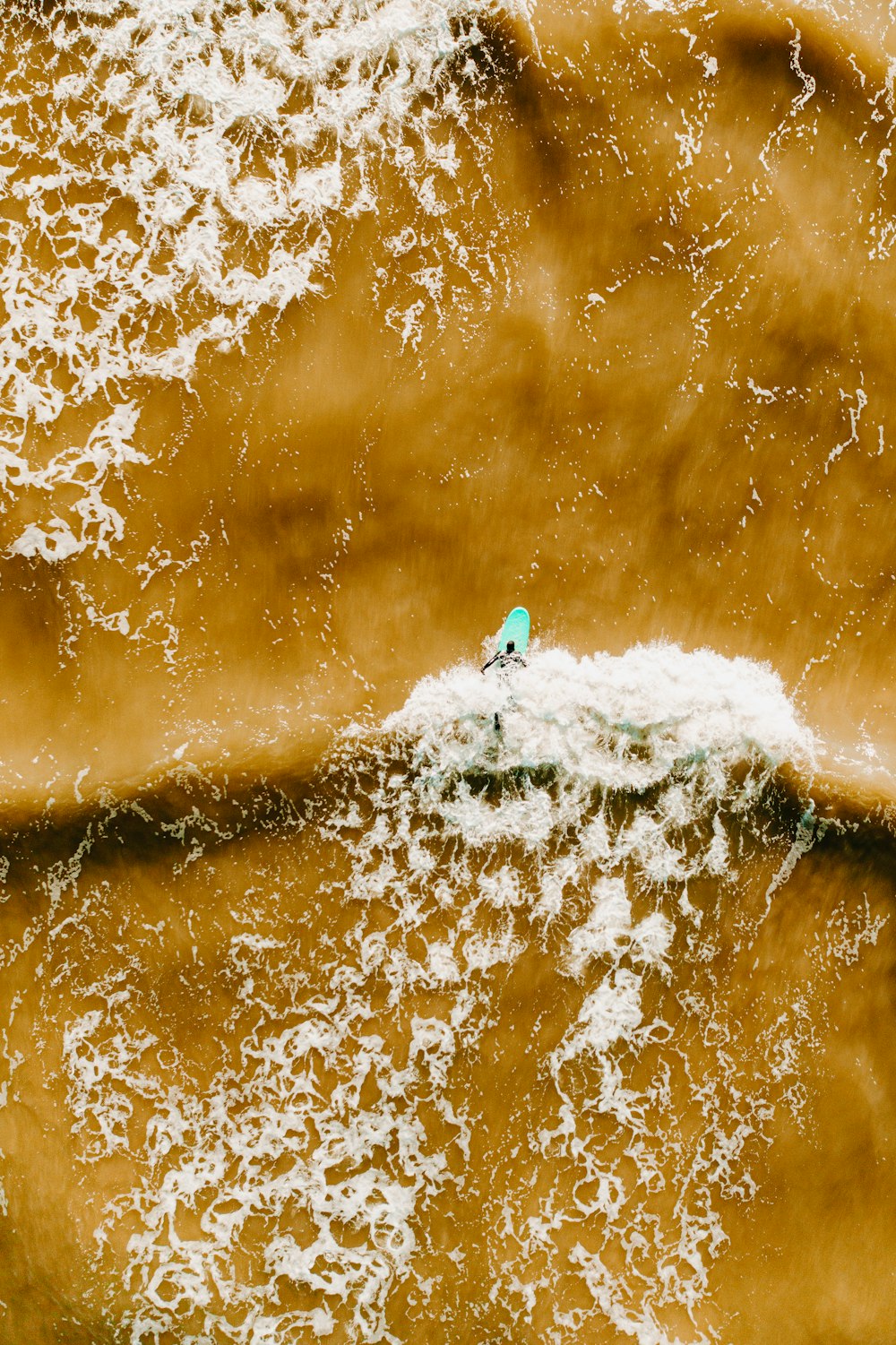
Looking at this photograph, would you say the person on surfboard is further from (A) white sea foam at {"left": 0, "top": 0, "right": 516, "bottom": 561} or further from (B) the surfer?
(A) white sea foam at {"left": 0, "top": 0, "right": 516, "bottom": 561}

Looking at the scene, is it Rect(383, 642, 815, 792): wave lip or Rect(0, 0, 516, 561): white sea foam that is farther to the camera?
Rect(383, 642, 815, 792): wave lip

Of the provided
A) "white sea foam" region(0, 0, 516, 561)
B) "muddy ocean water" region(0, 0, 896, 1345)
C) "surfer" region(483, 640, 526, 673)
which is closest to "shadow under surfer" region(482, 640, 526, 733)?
"surfer" region(483, 640, 526, 673)

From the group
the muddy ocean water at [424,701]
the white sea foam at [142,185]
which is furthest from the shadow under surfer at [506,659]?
the white sea foam at [142,185]

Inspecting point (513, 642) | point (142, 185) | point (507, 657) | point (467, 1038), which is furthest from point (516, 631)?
point (142, 185)

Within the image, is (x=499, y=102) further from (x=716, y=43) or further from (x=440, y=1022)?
Answer: (x=440, y=1022)

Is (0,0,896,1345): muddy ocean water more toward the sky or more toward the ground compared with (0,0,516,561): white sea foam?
more toward the ground

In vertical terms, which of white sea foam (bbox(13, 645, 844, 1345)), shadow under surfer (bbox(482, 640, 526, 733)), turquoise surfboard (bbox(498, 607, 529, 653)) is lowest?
white sea foam (bbox(13, 645, 844, 1345))

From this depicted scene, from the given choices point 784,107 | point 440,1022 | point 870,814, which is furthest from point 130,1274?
point 784,107

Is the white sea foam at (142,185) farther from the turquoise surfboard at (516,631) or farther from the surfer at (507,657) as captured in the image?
the surfer at (507,657)
